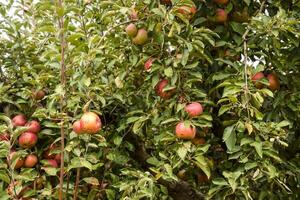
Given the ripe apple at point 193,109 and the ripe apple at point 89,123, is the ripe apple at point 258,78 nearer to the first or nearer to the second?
the ripe apple at point 193,109

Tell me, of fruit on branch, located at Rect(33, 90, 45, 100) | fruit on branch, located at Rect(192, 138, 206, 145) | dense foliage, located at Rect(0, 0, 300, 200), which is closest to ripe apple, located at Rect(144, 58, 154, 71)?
dense foliage, located at Rect(0, 0, 300, 200)

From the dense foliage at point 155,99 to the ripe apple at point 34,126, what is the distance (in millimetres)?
12

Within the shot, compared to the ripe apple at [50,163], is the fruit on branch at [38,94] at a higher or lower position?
higher

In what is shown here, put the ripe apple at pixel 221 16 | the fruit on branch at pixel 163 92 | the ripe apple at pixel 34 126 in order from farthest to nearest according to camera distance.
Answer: the ripe apple at pixel 221 16
the ripe apple at pixel 34 126
the fruit on branch at pixel 163 92

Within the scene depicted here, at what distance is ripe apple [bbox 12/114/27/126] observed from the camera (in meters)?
2.66

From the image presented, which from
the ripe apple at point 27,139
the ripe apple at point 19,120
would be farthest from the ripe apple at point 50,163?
the ripe apple at point 19,120

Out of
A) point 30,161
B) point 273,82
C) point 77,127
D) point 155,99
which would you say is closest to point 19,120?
point 30,161

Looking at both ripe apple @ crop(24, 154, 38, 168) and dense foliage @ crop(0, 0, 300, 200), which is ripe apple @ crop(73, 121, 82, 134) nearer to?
dense foliage @ crop(0, 0, 300, 200)

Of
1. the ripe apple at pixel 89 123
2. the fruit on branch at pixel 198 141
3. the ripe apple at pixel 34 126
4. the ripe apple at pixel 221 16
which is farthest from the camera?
the ripe apple at pixel 221 16

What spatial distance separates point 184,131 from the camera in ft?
7.50

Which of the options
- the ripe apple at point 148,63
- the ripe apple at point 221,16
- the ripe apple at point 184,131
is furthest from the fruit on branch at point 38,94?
the ripe apple at point 221,16

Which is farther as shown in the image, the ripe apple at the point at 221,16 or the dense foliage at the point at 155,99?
the ripe apple at the point at 221,16

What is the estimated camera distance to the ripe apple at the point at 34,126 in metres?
2.63

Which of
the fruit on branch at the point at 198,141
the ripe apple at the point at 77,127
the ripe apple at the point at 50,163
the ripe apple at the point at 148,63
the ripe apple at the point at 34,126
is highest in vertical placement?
the ripe apple at the point at 148,63
